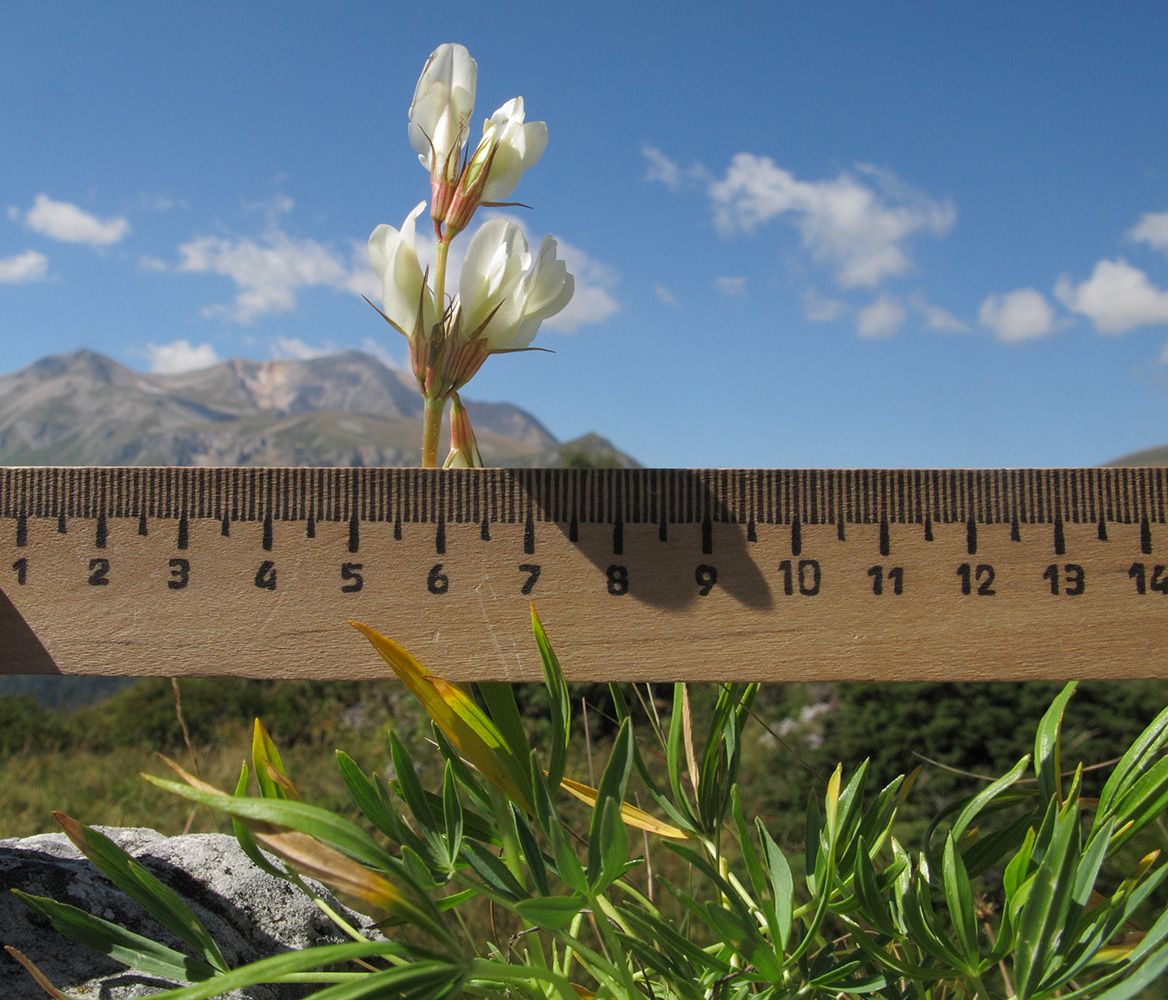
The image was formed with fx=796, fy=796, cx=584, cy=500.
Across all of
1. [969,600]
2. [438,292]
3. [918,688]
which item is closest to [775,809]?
[918,688]

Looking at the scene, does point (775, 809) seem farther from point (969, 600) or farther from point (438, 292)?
point (438, 292)

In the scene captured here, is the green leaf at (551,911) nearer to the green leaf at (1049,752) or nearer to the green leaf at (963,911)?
the green leaf at (963,911)

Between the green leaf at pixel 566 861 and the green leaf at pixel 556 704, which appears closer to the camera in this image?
the green leaf at pixel 566 861

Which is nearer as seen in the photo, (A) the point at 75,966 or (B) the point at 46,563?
(A) the point at 75,966

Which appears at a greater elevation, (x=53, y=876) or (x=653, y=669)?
(x=653, y=669)

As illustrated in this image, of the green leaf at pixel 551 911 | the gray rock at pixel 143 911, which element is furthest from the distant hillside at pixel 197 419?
the green leaf at pixel 551 911

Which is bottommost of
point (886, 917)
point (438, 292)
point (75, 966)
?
point (75, 966)

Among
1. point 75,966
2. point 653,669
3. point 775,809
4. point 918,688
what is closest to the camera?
point 75,966
